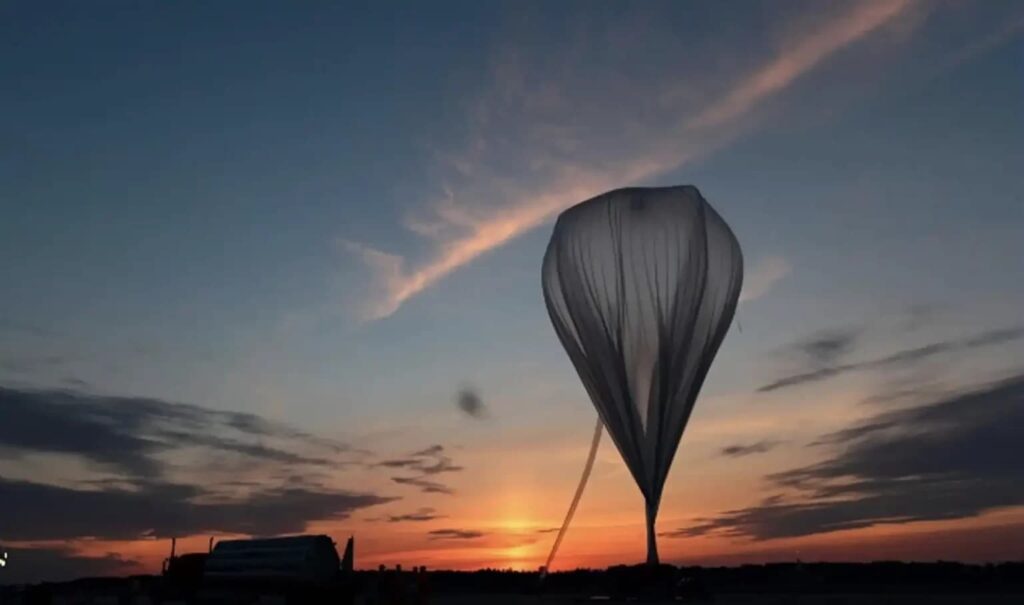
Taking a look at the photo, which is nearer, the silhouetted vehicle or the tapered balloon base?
the silhouetted vehicle

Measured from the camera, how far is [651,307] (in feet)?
133

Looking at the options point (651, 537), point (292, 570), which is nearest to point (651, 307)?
point (651, 537)

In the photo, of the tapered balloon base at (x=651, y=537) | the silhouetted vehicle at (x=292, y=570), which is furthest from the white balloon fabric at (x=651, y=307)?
the silhouetted vehicle at (x=292, y=570)

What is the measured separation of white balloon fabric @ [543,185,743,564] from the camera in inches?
1590

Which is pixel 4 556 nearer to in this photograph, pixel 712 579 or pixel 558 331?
pixel 558 331

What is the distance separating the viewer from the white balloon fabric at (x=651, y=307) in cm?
4038

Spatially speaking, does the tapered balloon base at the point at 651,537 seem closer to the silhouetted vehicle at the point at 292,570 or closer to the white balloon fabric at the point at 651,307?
the white balloon fabric at the point at 651,307

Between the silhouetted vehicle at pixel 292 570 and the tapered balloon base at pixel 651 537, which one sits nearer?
the silhouetted vehicle at pixel 292 570

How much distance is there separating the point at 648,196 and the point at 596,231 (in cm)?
254

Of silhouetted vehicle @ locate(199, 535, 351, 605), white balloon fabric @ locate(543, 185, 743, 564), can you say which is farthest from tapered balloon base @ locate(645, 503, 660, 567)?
silhouetted vehicle @ locate(199, 535, 351, 605)

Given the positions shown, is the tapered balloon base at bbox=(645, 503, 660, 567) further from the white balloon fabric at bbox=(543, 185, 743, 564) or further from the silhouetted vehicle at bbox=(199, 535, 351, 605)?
the silhouetted vehicle at bbox=(199, 535, 351, 605)

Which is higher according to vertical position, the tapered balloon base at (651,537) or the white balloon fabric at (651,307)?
the white balloon fabric at (651,307)

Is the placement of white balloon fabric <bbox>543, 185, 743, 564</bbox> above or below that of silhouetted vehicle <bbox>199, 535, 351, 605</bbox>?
above

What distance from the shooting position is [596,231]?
136 ft
